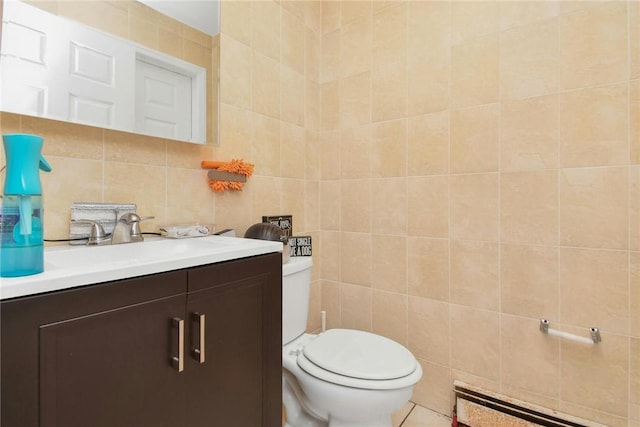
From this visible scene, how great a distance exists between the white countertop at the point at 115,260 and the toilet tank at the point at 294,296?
0.30 metres

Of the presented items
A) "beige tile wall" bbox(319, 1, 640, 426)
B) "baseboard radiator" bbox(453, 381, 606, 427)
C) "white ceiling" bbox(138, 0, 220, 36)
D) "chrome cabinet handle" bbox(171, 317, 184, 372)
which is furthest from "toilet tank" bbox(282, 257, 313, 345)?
"white ceiling" bbox(138, 0, 220, 36)

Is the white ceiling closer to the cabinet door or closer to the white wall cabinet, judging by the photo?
A: the white wall cabinet

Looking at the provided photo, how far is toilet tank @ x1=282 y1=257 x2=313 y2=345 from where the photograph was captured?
4.10 feet

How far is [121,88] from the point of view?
1.02 meters

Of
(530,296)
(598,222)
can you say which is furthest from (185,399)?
(598,222)

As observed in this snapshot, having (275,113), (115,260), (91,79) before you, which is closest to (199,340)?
(115,260)

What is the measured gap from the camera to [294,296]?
1294 millimetres

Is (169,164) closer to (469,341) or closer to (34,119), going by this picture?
(34,119)

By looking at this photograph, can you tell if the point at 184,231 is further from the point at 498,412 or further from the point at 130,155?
the point at 498,412

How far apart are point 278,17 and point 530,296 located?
1672 mm

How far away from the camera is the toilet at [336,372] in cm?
104

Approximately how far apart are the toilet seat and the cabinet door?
0.21m

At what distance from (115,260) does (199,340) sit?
1.05ft

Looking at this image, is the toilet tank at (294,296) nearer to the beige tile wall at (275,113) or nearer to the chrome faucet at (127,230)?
the beige tile wall at (275,113)
